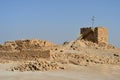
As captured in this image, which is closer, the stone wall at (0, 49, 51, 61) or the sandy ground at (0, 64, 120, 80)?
the sandy ground at (0, 64, 120, 80)

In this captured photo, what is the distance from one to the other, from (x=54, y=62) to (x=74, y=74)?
11.8 ft

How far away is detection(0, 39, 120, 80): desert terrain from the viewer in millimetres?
17875

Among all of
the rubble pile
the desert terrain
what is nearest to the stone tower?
the desert terrain

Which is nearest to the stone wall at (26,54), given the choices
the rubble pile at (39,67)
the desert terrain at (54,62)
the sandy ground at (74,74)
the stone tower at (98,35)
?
the desert terrain at (54,62)

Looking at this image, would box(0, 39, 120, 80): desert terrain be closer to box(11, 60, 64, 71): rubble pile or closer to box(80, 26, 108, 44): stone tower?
box(11, 60, 64, 71): rubble pile

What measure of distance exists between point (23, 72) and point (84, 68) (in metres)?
3.65

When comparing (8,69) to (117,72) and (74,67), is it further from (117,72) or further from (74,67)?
(117,72)

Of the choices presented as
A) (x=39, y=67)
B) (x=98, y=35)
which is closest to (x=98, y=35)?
(x=98, y=35)

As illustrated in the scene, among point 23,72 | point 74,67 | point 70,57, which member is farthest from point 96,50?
point 23,72

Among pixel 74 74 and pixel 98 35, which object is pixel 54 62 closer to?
pixel 74 74

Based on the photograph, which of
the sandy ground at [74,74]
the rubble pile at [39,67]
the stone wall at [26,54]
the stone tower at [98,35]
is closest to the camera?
the sandy ground at [74,74]

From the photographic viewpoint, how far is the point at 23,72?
1916 cm

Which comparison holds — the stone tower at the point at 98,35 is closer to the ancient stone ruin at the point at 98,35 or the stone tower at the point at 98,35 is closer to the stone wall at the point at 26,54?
the ancient stone ruin at the point at 98,35

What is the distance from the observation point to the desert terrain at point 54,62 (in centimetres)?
1788
